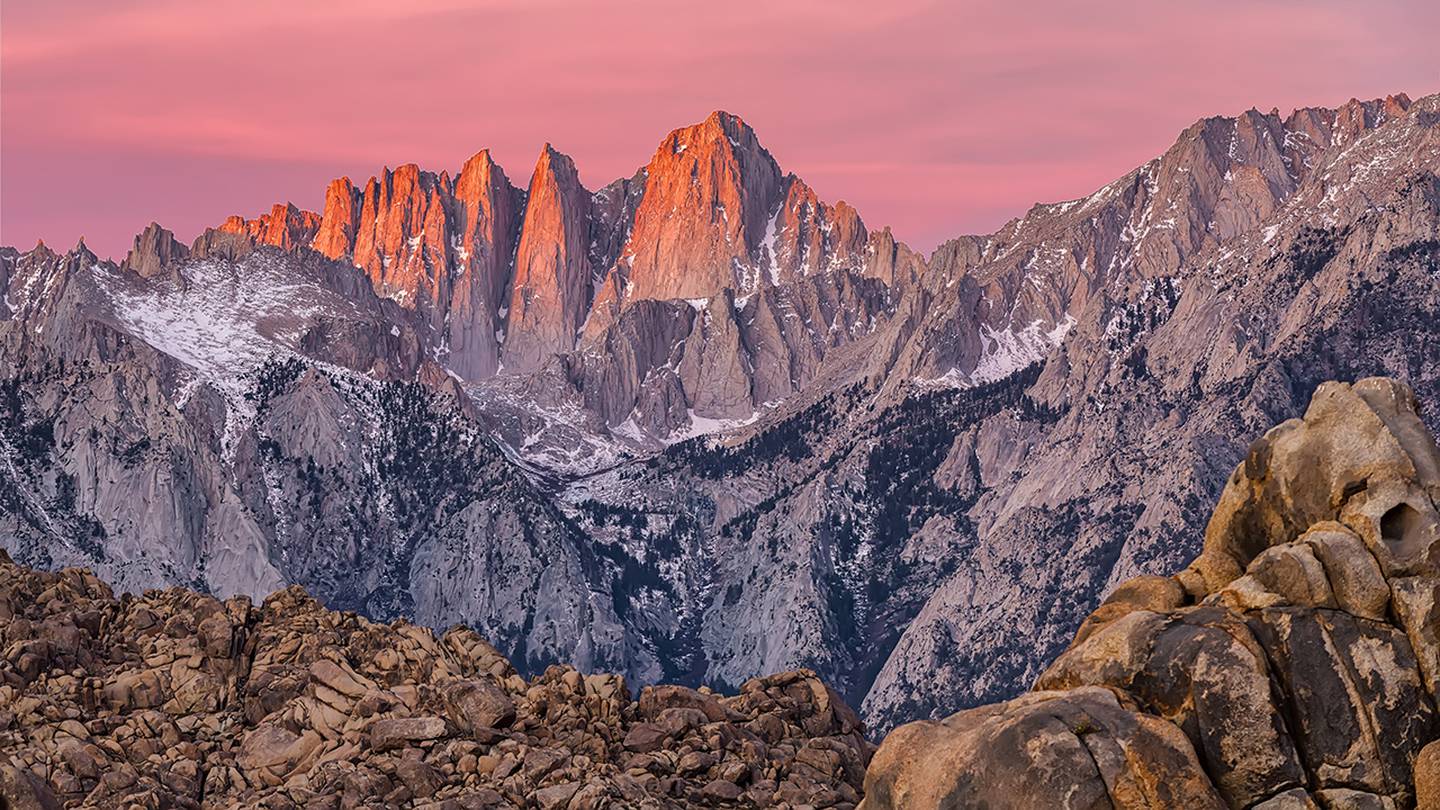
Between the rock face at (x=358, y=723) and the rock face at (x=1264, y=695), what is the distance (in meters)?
19.0

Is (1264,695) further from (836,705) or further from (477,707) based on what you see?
(477,707)

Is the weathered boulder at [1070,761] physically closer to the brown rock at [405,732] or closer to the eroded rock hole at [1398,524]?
the eroded rock hole at [1398,524]

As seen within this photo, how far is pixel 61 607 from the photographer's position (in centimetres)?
8900

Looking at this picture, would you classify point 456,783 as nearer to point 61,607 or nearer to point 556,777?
point 556,777

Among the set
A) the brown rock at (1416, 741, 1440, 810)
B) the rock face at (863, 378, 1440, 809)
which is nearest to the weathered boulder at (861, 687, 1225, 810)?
the rock face at (863, 378, 1440, 809)

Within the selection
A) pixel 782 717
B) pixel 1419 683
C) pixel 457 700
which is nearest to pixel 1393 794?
pixel 1419 683

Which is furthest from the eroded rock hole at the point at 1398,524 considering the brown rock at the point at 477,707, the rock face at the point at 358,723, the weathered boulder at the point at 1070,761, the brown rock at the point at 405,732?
the brown rock at the point at 405,732

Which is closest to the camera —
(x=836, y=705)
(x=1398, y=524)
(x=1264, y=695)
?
(x=1264, y=695)

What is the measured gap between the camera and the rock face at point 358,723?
6969 cm

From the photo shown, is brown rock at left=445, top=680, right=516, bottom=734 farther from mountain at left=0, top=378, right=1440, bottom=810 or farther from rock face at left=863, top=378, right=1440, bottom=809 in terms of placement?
rock face at left=863, top=378, right=1440, bottom=809

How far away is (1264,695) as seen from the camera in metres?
49.2

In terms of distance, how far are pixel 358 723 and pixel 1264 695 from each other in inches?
1448

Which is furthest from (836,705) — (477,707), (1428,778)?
(1428,778)

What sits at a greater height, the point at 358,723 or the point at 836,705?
the point at 358,723
